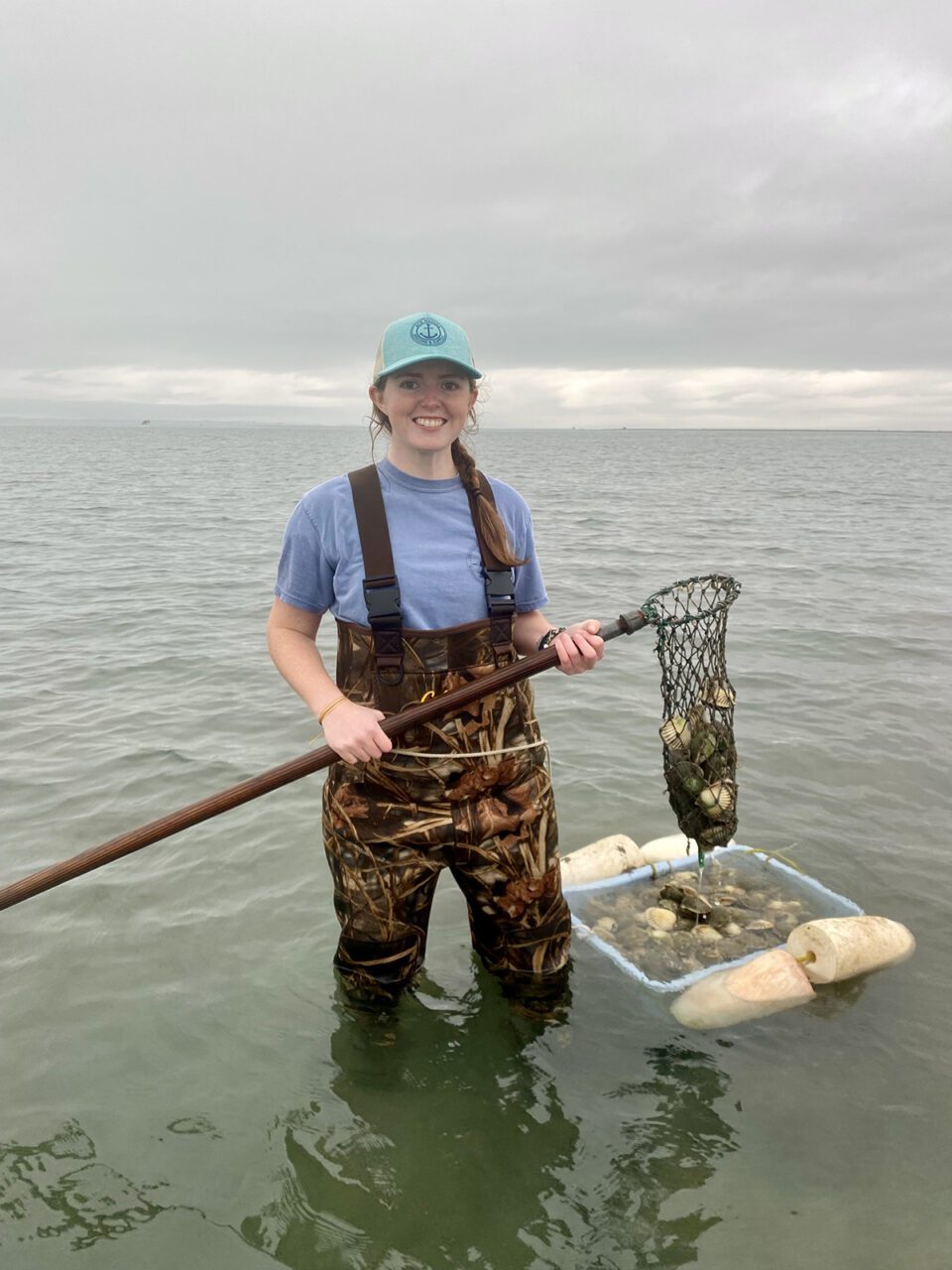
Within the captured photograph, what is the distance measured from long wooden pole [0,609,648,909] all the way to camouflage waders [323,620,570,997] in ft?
0.52

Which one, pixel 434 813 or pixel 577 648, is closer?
pixel 577 648

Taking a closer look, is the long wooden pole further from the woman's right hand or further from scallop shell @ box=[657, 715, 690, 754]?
scallop shell @ box=[657, 715, 690, 754]

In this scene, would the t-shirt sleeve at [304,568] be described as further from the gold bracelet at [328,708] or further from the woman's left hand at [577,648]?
the woman's left hand at [577,648]

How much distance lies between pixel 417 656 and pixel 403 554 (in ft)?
1.29

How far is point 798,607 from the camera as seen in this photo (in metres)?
14.2

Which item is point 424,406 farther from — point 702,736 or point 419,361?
point 702,736

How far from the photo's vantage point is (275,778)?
3.35 m

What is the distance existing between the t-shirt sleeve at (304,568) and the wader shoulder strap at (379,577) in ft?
0.65

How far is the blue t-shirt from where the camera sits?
334 centimetres

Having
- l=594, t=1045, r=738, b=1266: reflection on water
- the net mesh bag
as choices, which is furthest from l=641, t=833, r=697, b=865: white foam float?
l=594, t=1045, r=738, b=1266: reflection on water

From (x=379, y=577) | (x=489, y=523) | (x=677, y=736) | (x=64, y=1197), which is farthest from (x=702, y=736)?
(x=64, y=1197)

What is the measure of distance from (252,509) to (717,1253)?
30.5 meters

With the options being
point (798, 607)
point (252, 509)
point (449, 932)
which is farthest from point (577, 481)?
point (449, 932)

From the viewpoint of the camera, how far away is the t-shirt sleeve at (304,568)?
336 cm
